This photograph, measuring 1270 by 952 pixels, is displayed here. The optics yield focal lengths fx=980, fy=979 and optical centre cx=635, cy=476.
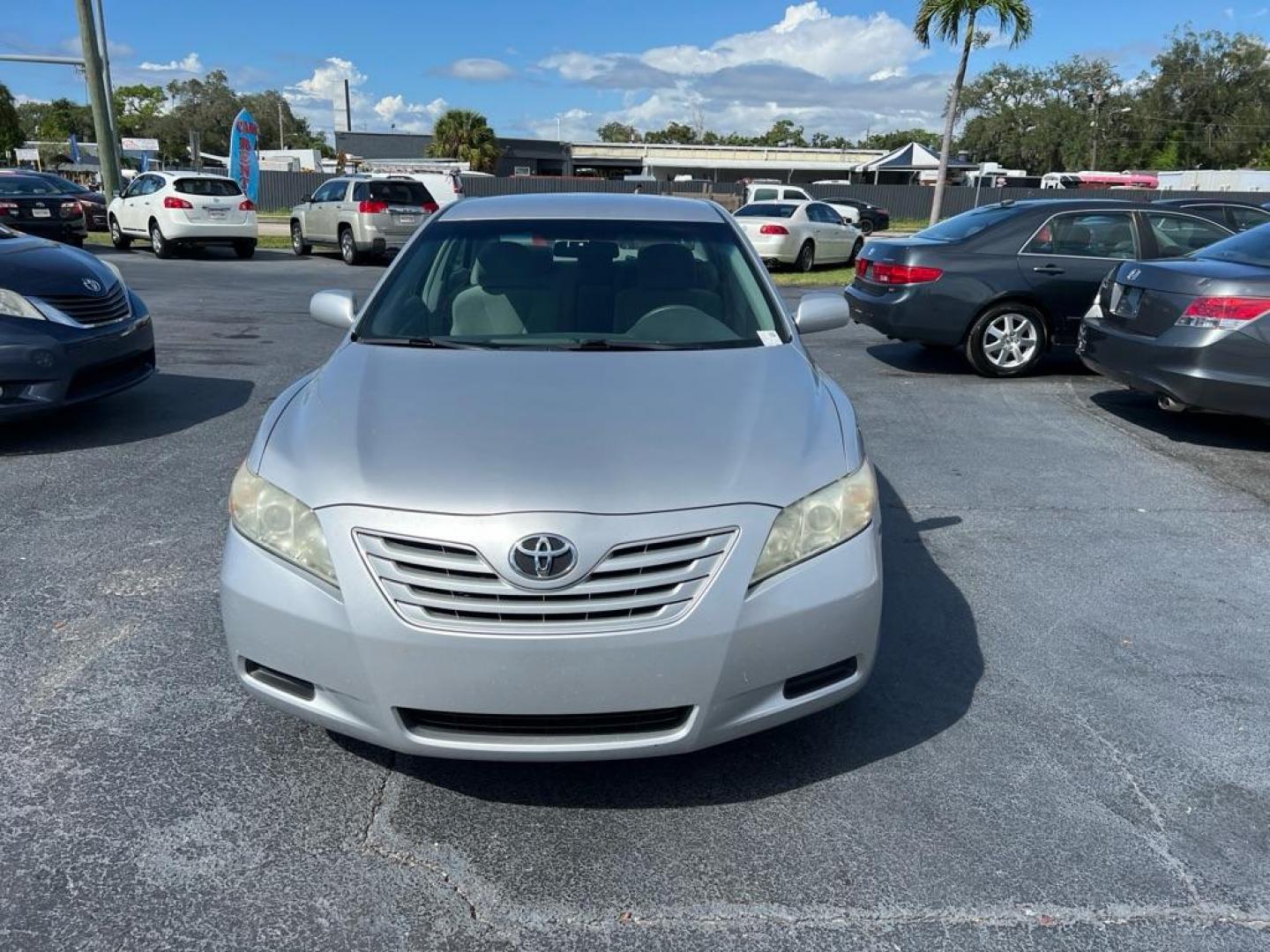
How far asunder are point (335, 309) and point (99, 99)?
20.4m

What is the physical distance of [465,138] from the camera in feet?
199

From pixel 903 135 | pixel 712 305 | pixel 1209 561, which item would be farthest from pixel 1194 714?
pixel 903 135

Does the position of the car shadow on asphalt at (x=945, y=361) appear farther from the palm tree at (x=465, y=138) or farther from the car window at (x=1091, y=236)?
the palm tree at (x=465, y=138)

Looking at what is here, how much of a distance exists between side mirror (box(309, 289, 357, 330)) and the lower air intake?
204 cm

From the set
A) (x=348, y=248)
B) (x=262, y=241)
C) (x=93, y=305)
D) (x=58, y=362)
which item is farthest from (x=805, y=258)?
(x=58, y=362)

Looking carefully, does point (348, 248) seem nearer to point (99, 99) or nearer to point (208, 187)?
point (208, 187)

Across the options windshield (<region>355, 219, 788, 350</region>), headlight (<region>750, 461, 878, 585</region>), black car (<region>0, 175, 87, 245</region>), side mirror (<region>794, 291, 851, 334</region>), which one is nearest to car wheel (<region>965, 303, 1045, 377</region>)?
side mirror (<region>794, 291, 851, 334</region>)

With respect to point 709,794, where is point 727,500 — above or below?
above

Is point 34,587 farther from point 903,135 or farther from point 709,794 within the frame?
point 903,135

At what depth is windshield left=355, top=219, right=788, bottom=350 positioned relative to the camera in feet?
12.2

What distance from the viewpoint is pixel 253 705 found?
319 centimetres

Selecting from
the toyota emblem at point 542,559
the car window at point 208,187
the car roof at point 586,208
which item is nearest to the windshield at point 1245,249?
the car roof at point 586,208

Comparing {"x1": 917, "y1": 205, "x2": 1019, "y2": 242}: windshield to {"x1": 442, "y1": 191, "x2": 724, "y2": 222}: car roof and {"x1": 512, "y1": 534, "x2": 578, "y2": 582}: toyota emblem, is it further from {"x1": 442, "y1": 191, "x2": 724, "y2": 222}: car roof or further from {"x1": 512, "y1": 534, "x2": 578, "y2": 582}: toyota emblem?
{"x1": 512, "y1": 534, "x2": 578, "y2": 582}: toyota emblem

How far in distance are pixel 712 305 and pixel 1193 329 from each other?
12.7 ft
